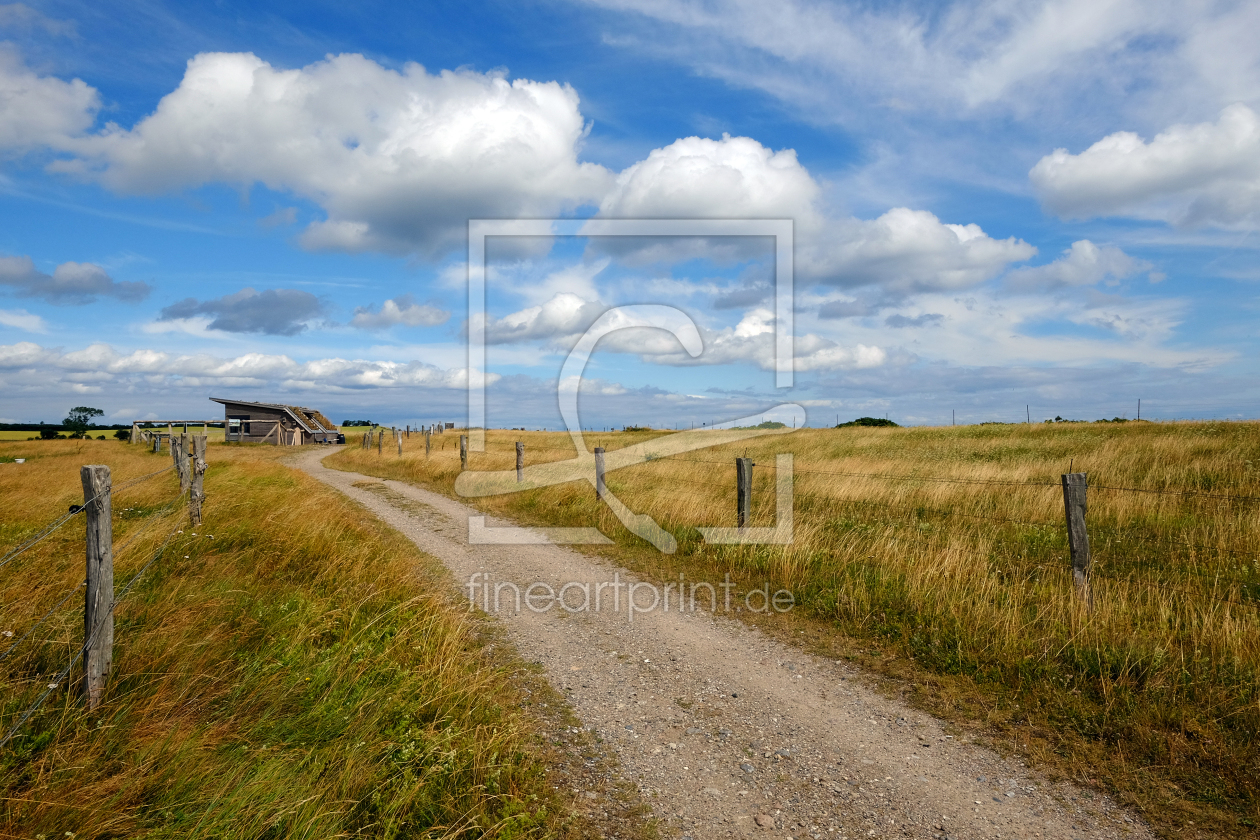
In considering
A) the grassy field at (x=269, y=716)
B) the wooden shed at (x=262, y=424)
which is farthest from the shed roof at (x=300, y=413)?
the grassy field at (x=269, y=716)

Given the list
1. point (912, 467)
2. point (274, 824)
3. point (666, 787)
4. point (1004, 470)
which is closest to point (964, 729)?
point (666, 787)

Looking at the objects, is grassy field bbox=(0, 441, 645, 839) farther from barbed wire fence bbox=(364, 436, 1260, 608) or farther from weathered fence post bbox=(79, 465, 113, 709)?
barbed wire fence bbox=(364, 436, 1260, 608)

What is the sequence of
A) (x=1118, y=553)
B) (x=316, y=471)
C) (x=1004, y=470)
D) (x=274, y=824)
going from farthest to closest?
(x=316, y=471) → (x=1004, y=470) → (x=1118, y=553) → (x=274, y=824)

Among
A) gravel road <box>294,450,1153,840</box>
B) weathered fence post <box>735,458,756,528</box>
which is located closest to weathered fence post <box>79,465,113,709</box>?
gravel road <box>294,450,1153,840</box>

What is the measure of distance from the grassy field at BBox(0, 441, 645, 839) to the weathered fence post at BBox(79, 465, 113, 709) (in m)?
0.14

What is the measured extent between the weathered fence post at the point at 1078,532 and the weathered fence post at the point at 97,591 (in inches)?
347

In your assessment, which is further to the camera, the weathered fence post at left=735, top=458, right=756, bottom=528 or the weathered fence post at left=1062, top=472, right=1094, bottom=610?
the weathered fence post at left=735, top=458, right=756, bottom=528

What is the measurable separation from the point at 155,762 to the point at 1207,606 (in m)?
9.11

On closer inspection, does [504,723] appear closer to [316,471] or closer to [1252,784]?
[1252,784]

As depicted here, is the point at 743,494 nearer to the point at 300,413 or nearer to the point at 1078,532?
the point at 1078,532

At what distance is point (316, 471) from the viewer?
27.7 m

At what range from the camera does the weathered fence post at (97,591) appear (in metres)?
4.01

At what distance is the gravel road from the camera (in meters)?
3.74

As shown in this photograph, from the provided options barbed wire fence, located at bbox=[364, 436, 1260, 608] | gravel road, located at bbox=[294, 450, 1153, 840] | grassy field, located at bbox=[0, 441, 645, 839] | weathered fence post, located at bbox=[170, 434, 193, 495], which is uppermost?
weathered fence post, located at bbox=[170, 434, 193, 495]
